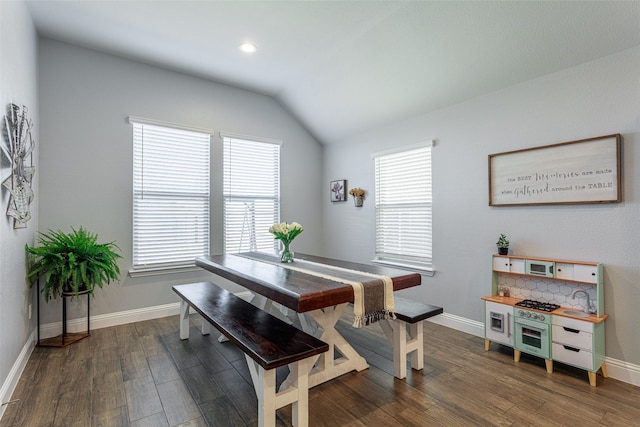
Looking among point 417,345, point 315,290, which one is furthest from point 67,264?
point 417,345

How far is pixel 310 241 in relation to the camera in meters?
5.13

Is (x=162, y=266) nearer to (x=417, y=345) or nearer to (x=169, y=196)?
(x=169, y=196)

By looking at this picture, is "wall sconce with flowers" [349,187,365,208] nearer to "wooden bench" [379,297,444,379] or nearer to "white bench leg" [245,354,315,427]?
"wooden bench" [379,297,444,379]

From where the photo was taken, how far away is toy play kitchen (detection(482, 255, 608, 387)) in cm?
233

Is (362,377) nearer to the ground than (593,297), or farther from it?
nearer to the ground

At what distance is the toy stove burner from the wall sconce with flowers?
234 cm

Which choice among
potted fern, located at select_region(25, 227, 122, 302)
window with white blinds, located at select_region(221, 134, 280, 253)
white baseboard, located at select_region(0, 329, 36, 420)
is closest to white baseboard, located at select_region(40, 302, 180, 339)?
white baseboard, located at select_region(0, 329, 36, 420)

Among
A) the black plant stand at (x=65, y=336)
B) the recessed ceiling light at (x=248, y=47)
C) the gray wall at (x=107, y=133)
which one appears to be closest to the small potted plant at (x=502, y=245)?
the recessed ceiling light at (x=248, y=47)

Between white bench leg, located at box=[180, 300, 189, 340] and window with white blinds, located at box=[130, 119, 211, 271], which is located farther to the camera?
window with white blinds, located at box=[130, 119, 211, 271]

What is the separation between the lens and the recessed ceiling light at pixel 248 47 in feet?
10.8

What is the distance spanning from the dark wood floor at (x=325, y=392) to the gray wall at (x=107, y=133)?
3.49ft

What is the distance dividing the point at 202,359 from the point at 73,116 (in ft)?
9.42

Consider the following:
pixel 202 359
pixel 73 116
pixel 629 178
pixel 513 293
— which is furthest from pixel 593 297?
pixel 73 116

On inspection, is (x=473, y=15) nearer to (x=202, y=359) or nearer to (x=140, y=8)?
(x=140, y=8)
